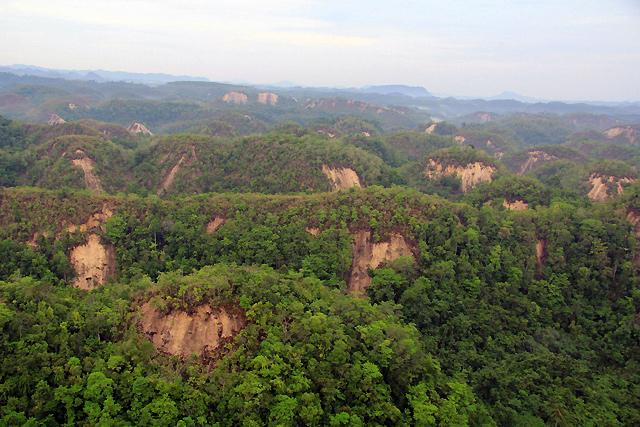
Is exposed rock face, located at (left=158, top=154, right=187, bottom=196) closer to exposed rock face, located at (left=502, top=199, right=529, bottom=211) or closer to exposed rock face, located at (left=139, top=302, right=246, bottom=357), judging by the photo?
exposed rock face, located at (left=139, top=302, right=246, bottom=357)

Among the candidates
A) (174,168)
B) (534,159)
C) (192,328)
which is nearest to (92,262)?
(192,328)

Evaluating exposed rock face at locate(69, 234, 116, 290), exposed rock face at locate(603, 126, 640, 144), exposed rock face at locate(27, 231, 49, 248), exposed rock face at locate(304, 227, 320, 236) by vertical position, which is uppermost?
exposed rock face at locate(603, 126, 640, 144)

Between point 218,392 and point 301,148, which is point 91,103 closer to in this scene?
point 301,148

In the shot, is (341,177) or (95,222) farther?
(341,177)

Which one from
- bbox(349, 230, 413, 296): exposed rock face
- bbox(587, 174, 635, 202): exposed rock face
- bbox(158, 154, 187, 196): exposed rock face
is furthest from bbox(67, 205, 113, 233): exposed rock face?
bbox(587, 174, 635, 202): exposed rock face

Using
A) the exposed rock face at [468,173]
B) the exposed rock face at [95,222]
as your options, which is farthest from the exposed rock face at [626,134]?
the exposed rock face at [95,222]

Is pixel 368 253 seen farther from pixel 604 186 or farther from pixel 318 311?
pixel 604 186

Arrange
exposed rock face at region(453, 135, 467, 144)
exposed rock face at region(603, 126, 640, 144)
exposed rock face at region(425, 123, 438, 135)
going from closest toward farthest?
exposed rock face at region(453, 135, 467, 144)
exposed rock face at region(603, 126, 640, 144)
exposed rock face at region(425, 123, 438, 135)
